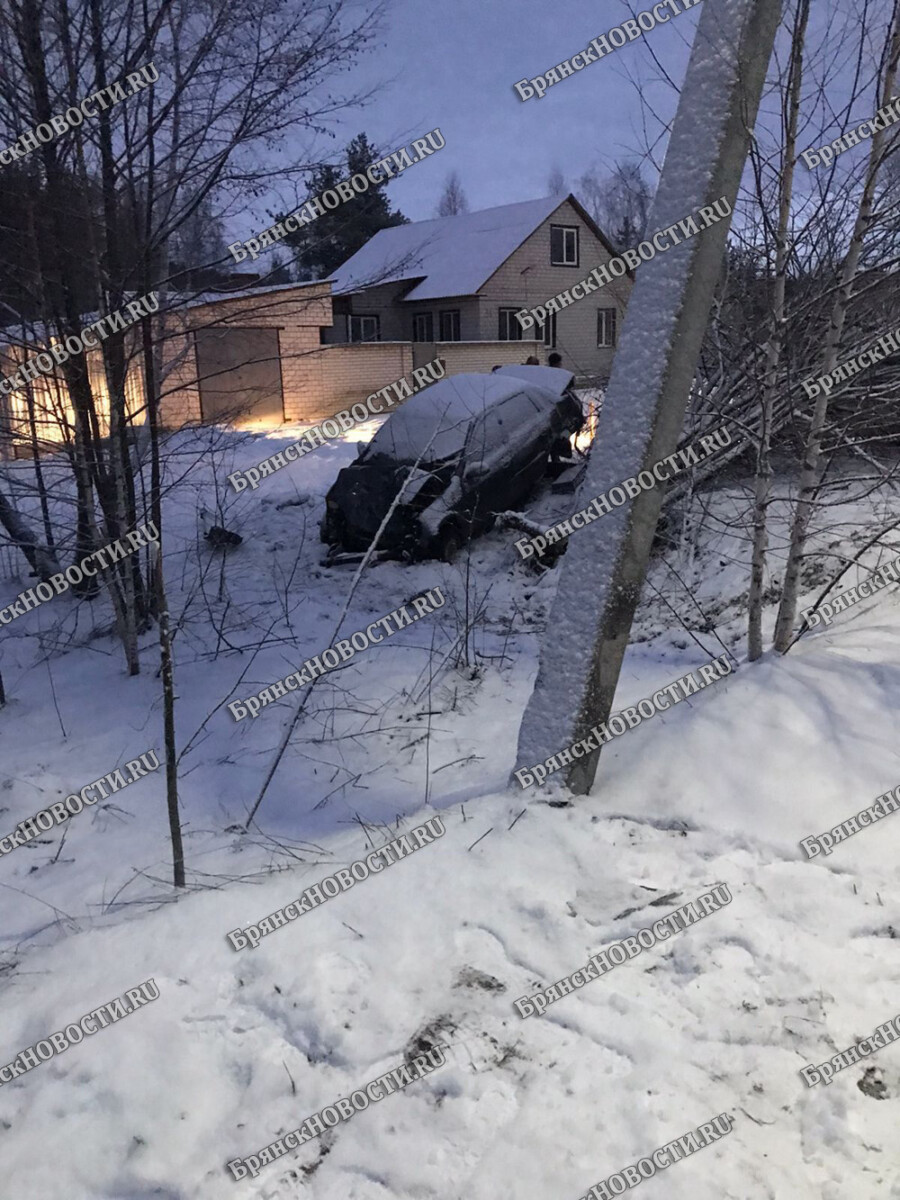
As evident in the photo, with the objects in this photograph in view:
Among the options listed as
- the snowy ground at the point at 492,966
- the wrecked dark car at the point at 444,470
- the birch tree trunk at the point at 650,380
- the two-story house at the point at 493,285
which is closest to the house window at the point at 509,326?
the two-story house at the point at 493,285

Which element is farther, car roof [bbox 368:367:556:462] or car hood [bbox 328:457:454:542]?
car roof [bbox 368:367:556:462]

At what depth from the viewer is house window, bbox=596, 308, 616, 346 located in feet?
89.5

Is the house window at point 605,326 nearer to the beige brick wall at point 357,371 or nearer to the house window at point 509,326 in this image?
the house window at point 509,326

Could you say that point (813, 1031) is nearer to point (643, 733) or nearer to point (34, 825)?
point (643, 733)

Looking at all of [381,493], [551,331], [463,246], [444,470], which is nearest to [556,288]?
[551,331]

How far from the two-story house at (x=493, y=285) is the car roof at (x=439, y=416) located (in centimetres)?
1479

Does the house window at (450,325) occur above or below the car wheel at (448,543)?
above

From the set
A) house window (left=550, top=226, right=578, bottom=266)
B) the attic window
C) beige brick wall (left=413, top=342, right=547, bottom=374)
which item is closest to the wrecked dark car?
beige brick wall (left=413, top=342, right=547, bottom=374)

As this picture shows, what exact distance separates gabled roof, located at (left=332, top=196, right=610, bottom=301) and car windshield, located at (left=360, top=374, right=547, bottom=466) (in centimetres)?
1597

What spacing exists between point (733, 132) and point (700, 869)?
2853 mm

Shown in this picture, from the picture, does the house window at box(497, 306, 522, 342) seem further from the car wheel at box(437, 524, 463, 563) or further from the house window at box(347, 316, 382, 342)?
the car wheel at box(437, 524, 463, 563)

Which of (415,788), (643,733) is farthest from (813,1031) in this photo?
(415,788)

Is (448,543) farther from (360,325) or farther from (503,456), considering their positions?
(360,325)

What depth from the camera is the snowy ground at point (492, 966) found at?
209 cm
